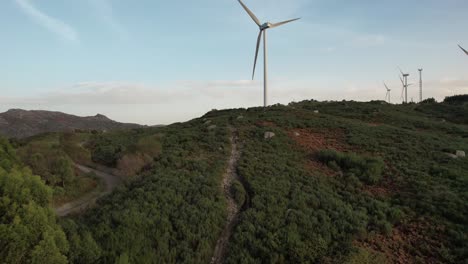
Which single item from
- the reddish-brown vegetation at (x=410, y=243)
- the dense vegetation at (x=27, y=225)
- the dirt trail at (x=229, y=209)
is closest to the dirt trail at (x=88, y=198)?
the dense vegetation at (x=27, y=225)

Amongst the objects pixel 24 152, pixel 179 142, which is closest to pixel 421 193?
pixel 179 142

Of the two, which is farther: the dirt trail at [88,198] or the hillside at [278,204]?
the dirt trail at [88,198]

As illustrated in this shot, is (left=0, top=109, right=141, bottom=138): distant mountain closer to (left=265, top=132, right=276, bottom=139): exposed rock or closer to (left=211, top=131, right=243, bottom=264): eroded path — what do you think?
(left=265, top=132, right=276, bottom=139): exposed rock

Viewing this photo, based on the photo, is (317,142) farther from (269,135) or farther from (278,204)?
(278,204)

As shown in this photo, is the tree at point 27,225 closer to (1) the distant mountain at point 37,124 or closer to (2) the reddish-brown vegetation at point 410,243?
(2) the reddish-brown vegetation at point 410,243

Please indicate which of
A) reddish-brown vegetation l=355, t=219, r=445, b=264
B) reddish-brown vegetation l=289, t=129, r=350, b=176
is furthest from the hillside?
reddish-brown vegetation l=289, t=129, r=350, b=176

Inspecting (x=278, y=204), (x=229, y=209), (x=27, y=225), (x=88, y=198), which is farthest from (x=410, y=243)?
(x=88, y=198)

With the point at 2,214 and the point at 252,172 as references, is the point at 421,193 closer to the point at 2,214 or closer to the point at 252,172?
the point at 252,172

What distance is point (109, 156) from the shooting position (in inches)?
1264

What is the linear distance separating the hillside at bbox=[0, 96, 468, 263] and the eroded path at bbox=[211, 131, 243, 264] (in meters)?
0.06

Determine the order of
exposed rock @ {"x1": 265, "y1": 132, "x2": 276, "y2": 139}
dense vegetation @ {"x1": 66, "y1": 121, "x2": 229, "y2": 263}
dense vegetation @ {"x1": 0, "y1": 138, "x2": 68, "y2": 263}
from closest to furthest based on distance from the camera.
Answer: dense vegetation @ {"x1": 0, "y1": 138, "x2": 68, "y2": 263}, dense vegetation @ {"x1": 66, "y1": 121, "x2": 229, "y2": 263}, exposed rock @ {"x1": 265, "y1": 132, "x2": 276, "y2": 139}

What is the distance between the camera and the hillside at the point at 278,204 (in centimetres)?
1287

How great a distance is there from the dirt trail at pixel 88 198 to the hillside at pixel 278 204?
1249 millimetres

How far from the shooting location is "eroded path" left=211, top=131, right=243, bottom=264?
13519 mm
